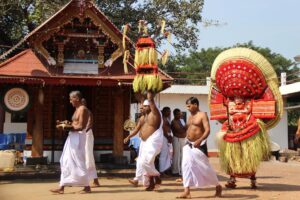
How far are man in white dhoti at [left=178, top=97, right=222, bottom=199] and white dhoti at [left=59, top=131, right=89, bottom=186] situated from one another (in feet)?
6.08

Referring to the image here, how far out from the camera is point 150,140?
318 inches

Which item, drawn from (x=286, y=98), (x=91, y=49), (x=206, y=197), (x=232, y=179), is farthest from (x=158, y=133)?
(x=286, y=98)

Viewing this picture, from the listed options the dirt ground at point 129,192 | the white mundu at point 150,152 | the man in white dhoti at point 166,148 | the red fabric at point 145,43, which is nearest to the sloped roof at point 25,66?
the dirt ground at point 129,192

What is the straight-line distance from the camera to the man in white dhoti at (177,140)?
35.3 ft

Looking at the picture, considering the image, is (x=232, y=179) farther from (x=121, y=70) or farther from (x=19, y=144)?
(x=19, y=144)

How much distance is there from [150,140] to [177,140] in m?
3.15

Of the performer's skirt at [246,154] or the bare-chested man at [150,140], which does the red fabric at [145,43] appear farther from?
the performer's skirt at [246,154]

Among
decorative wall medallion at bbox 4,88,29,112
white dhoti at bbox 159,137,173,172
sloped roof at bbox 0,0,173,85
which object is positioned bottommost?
white dhoti at bbox 159,137,173,172

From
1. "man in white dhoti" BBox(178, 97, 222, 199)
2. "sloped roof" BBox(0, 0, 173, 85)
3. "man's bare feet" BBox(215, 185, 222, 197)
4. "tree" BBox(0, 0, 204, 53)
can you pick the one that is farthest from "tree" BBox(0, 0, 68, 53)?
"man's bare feet" BBox(215, 185, 222, 197)

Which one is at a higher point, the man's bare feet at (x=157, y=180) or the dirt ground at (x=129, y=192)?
the man's bare feet at (x=157, y=180)

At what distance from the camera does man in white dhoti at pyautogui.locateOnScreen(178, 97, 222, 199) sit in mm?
7457

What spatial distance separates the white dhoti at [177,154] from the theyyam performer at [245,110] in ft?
6.32

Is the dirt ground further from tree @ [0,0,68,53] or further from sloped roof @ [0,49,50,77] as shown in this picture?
tree @ [0,0,68,53]

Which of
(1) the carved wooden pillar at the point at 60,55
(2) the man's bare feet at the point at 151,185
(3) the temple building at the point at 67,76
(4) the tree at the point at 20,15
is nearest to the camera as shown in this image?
(2) the man's bare feet at the point at 151,185
